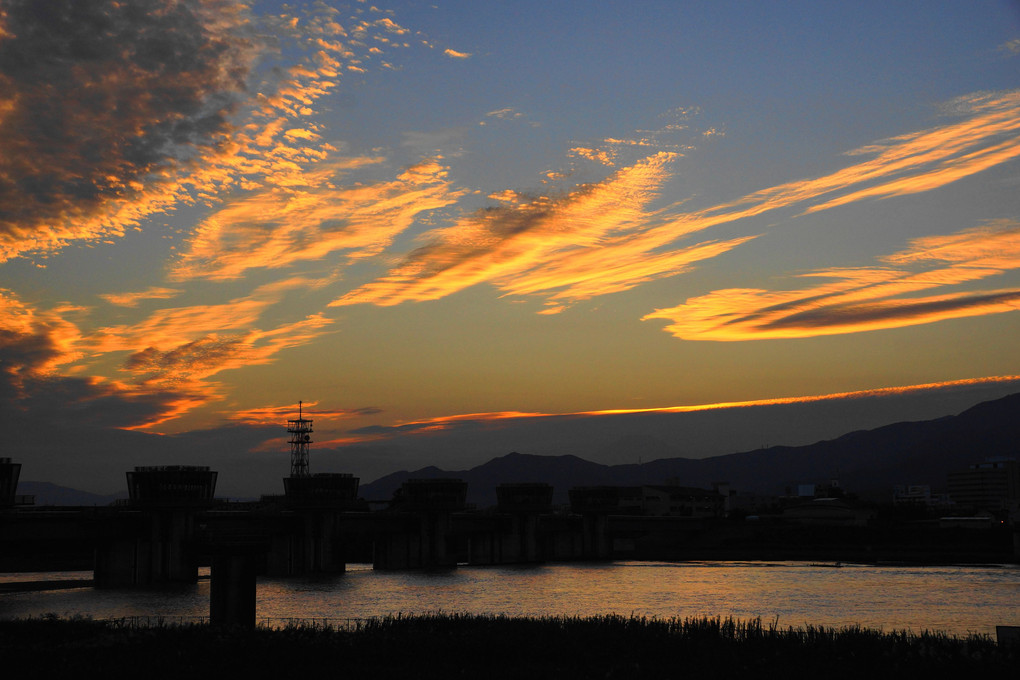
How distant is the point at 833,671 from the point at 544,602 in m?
67.1

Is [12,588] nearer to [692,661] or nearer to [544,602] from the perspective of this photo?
[544,602]

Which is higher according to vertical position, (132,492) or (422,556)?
(132,492)

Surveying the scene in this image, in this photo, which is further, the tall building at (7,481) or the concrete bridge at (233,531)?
the tall building at (7,481)

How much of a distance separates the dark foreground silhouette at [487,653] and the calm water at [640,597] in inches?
1051

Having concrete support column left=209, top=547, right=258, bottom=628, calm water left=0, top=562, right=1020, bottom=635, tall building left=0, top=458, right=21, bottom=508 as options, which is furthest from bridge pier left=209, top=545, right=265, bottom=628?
tall building left=0, top=458, right=21, bottom=508

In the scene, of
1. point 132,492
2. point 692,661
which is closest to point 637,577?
point 132,492

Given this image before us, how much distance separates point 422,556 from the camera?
181 meters

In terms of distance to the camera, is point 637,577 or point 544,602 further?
point 637,577

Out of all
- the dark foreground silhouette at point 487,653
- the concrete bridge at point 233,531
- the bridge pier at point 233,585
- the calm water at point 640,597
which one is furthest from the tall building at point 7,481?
the bridge pier at point 233,585

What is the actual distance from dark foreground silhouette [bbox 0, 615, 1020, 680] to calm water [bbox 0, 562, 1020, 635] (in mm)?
26690

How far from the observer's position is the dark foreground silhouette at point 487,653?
43469 millimetres

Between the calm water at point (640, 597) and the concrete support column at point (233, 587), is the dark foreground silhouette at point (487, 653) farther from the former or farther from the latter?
the calm water at point (640, 597)

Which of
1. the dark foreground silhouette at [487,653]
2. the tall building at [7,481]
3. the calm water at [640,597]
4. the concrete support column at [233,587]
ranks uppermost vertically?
the tall building at [7,481]

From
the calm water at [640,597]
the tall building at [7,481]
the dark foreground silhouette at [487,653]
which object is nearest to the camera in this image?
the dark foreground silhouette at [487,653]
